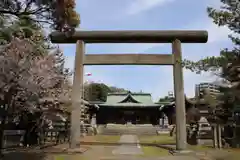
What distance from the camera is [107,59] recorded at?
51.5ft

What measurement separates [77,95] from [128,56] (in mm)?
3362

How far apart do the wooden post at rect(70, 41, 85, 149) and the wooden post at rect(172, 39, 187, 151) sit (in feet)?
15.9

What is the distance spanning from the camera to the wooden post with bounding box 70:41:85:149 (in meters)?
14.6

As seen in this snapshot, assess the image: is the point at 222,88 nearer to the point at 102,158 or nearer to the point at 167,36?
the point at 167,36

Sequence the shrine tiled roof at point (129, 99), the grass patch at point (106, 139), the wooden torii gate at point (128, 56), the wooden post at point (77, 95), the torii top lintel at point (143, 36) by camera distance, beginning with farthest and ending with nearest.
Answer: the shrine tiled roof at point (129, 99) < the grass patch at point (106, 139) < the torii top lintel at point (143, 36) < the wooden torii gate at point (128, 56) < the wooden post at point (77, 95)

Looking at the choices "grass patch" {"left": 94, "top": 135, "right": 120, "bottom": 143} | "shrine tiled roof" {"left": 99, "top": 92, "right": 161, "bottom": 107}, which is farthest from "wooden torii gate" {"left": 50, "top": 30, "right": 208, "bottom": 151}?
"shrine tiled roof" {"left": 99, "top": 92, "right": 161, "bottom": 107}

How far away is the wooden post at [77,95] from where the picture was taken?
14625mm

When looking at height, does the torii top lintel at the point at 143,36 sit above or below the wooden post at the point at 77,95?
above

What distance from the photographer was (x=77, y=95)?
15047mm

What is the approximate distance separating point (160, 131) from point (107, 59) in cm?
2302

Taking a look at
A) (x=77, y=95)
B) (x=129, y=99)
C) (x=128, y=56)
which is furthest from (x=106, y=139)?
(x=129, y=99)

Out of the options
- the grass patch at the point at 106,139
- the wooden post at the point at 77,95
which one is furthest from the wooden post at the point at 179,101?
the grass patch at the point at 106,139

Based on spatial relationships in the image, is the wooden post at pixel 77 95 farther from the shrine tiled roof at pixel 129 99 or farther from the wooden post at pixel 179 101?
the shrine tiled roof at pixel 129 99

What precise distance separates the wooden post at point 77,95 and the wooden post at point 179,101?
15.9 ft
